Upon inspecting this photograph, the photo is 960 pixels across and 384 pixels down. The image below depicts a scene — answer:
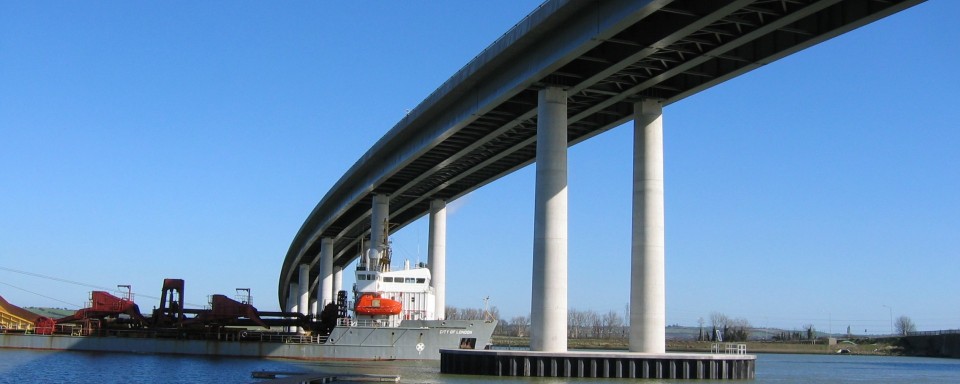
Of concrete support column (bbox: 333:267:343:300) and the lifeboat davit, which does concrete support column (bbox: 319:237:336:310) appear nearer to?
concrete support column (bbox: 333:267:343:300)

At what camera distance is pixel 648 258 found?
43.5 m

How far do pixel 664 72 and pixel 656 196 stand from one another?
215 inches

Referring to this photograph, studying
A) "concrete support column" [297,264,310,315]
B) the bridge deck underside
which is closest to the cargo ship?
the bridge deck underside

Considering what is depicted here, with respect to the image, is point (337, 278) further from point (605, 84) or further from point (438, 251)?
point (605, 84)

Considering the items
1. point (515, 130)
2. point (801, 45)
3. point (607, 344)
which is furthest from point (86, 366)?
point (607, 344)

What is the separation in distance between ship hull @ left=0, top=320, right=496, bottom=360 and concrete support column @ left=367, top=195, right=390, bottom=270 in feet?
24.1

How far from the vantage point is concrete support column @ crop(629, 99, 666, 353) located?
43.3m

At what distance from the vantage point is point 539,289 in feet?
139

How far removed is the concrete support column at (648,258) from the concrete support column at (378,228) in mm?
31356

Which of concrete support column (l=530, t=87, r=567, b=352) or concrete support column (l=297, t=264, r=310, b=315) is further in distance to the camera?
concrete support column (l=297, t=264, r=310, b=315)

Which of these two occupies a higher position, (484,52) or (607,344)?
(484,52)

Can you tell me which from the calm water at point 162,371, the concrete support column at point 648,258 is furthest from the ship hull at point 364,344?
the concrete support column at point 648,258

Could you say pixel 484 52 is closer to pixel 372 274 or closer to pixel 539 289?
pixel 539 289

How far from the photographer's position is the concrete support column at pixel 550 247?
42.3 meters
